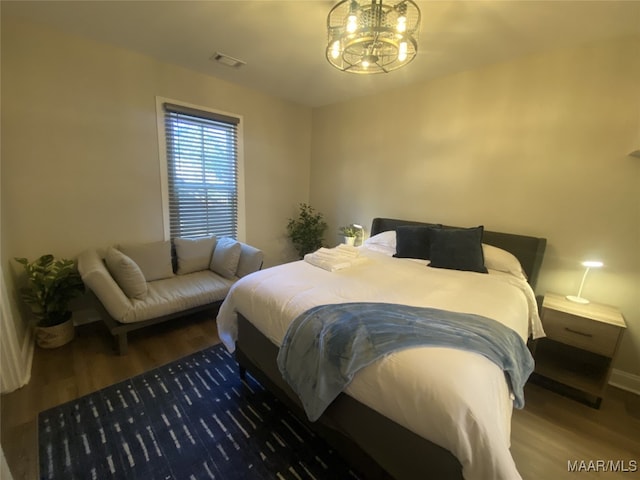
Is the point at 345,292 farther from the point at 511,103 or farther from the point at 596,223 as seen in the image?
the point at 511,103

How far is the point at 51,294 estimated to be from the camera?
7.23ft

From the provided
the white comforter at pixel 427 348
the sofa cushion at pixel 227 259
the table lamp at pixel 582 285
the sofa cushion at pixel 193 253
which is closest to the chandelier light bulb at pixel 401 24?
the white comforter at pixel 427 348

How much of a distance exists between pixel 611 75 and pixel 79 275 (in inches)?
182

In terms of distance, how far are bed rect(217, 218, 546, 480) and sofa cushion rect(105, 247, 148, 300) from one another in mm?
882

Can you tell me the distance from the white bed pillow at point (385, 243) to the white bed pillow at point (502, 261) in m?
0.85

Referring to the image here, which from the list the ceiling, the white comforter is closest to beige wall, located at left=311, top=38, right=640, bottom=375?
the ceiling

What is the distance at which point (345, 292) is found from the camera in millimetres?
1698

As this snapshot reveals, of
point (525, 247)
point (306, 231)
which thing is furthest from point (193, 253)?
point (525, 247)

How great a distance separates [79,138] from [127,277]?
1375 mm

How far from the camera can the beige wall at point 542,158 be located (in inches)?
80.7

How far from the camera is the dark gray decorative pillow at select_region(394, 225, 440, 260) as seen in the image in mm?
2639

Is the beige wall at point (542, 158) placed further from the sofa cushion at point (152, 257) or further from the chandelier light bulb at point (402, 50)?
the sofa cushion at point (152, 257)

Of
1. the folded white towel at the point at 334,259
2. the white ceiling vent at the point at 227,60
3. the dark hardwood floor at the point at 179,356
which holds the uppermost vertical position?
the white ceiling vent at the point at 227,60

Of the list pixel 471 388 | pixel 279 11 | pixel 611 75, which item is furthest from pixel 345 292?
pixel 611 75
